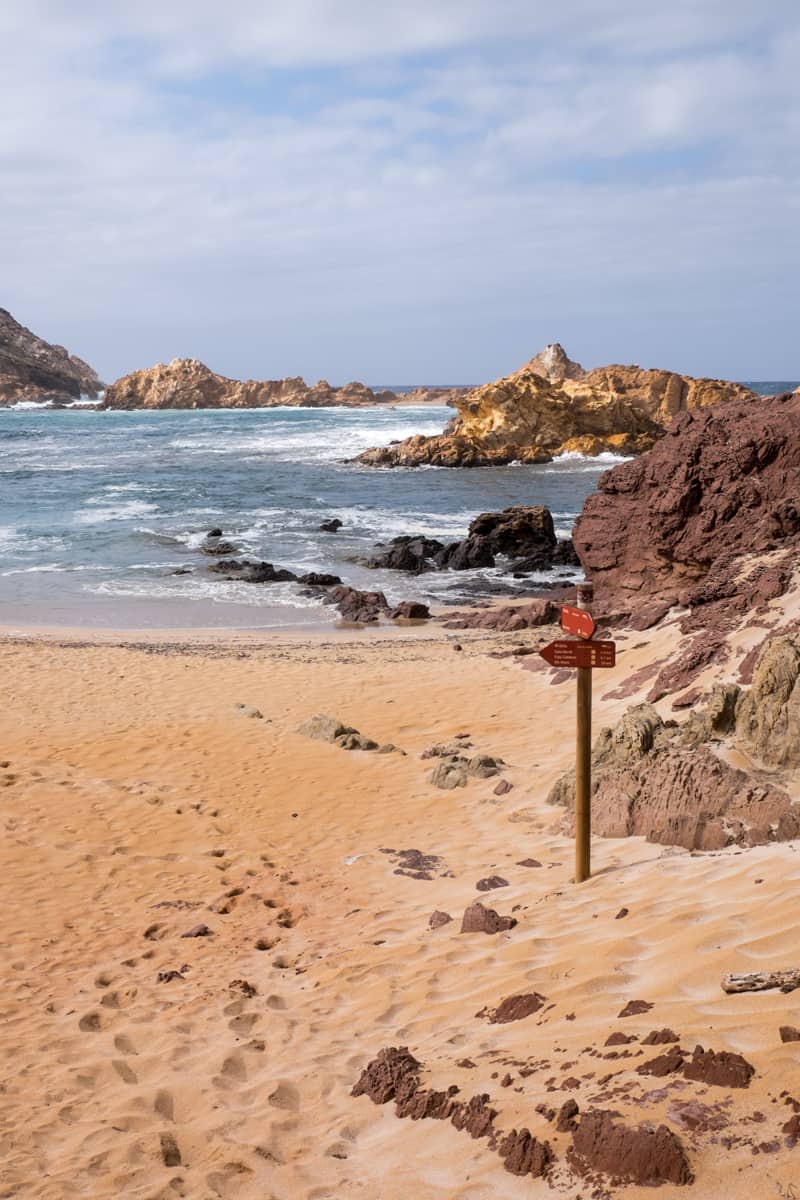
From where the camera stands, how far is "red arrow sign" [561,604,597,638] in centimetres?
565

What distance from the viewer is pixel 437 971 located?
5238 millimetres

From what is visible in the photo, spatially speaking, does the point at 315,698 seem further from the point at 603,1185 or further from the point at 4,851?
the point at 603,1185


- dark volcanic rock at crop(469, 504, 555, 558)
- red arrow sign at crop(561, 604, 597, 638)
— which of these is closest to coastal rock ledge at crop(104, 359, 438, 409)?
dark volcanic rock at crop(469, 504, 555, 558)

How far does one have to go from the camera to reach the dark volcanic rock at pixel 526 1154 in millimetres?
3234

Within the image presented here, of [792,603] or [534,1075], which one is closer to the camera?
[534,1075]

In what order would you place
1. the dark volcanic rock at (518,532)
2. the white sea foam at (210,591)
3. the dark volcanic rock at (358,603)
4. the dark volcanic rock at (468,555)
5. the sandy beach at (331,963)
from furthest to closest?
the dark volcanic rock at (518,532) < the dark volcanic rock at (468,555) < the white sea foam at (210,591) < the dark volcanic rock at (358,603) < the sandy beach at (331,963)

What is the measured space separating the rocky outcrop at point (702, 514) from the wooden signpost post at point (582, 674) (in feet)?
15.7

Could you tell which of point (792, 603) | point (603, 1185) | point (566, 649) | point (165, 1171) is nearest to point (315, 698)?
point (792, 603)

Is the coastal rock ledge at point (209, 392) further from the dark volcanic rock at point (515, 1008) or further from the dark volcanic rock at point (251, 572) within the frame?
the dark volcanic rock at point (515, 1008)

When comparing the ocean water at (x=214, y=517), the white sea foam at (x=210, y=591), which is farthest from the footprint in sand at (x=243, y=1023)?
the white sea foam at (x=210, y=591)

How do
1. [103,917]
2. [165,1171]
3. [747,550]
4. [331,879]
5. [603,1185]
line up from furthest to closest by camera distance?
[747,550] < [331,879] < [103,917] < [165,1171] < [603,1185]

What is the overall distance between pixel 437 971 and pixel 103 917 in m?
2.39

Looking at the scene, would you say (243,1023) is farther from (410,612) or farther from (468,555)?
(468,555)

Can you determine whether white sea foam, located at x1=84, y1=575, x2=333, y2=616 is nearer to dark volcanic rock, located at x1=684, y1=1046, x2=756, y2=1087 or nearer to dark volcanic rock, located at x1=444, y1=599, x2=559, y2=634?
dark volcanic rock, located at x1=444, y1=599, x2=559, y2=634
